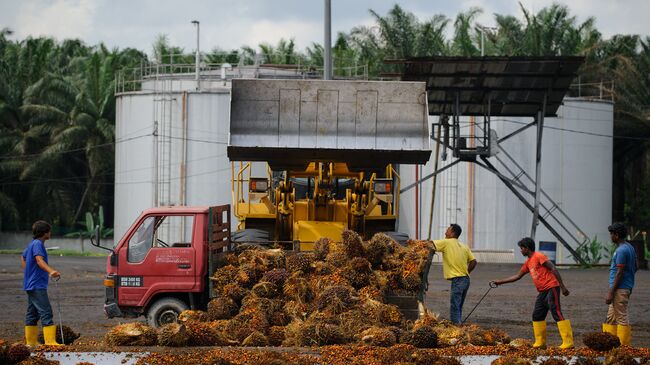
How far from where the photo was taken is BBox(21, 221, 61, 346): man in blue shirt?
13.4 metres

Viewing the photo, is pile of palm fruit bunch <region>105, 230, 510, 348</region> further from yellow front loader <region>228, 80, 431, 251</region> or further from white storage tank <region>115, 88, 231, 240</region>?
white storage tank <region>115, 88, 231, 240</region>

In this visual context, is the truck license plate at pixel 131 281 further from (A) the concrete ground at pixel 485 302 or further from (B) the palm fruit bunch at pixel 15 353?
(B) the palm fruit bunch at pixel 15 353

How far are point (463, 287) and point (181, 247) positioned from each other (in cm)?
419

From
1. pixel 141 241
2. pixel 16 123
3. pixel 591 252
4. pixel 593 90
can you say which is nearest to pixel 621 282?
pixel 141 241

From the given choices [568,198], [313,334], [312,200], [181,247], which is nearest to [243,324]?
[313,334]

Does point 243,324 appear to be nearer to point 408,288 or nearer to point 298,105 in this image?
point 408,288

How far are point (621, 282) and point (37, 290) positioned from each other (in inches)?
283

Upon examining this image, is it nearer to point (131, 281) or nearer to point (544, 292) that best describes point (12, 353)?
point (131, 281)

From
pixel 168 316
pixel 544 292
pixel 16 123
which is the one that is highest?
pixel 16 123

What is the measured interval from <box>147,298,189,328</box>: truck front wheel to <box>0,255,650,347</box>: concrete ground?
102 cm

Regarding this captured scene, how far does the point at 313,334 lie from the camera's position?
43.9ft

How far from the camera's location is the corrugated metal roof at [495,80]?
2700 centimetres

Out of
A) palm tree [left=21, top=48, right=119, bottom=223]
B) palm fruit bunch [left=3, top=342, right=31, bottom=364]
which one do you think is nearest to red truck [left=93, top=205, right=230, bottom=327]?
palm fruit bunch [left=3, top=342, right=31, bottom=364]

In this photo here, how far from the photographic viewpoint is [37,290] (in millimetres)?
13430
